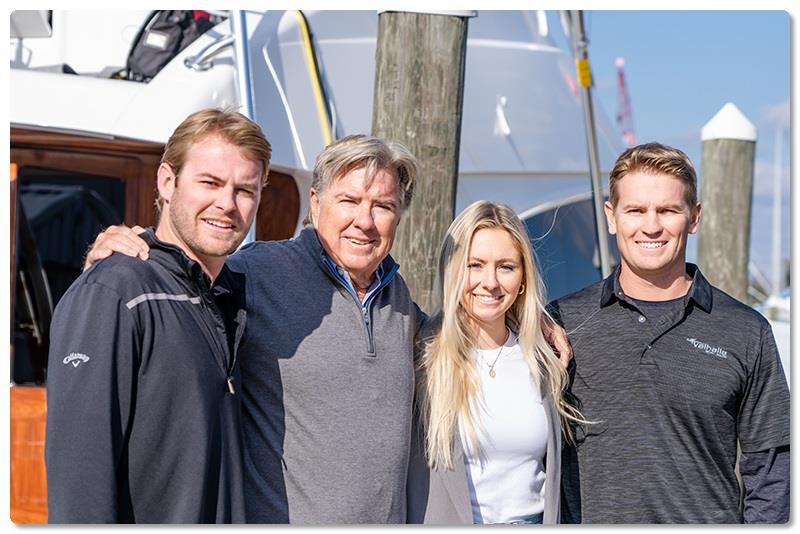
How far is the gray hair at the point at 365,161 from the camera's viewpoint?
273 cm

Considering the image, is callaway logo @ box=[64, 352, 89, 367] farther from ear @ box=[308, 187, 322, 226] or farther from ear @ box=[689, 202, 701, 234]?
ear @ box=[689, 202, 701, 234]

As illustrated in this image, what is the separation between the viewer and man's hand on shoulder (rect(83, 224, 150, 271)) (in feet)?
7.66

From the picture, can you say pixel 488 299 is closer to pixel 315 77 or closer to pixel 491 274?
pixel 491 274

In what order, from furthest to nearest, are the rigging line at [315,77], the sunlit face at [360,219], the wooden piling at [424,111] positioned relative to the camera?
the rigging line at [315,77] < the wooden piling at [424,111] < the sunlit face at [360,219]

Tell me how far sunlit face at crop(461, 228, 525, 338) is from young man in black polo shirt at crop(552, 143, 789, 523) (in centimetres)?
28

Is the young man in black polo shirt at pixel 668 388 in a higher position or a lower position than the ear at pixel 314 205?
lower

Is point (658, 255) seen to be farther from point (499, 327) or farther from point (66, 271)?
point (66, 271)

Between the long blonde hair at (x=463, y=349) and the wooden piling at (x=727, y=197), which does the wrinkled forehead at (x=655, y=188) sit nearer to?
the long blonde hair at (x=463, y=349)

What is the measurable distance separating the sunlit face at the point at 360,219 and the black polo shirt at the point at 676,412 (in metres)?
0.71

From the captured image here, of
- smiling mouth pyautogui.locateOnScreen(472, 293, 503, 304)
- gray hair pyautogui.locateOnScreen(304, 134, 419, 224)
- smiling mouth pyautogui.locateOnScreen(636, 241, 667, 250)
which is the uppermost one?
gray hair pyautogui.locateOnScreen(304, 134, 419, 224)

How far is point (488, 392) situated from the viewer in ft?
9.37

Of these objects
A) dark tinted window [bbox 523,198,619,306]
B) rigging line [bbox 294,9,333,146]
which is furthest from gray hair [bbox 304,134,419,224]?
dark tinted window [bbox 523,198,619,306]

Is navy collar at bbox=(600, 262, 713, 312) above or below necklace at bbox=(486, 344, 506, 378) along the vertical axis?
above

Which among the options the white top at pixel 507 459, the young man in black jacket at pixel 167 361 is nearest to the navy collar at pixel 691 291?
the white top at pixel 507 459
